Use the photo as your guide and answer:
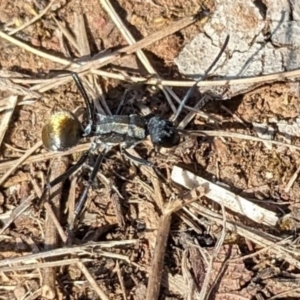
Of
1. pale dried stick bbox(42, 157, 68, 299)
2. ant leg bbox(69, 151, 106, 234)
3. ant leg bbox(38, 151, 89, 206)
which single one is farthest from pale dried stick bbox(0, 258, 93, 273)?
ant leg bbox(38, 151, 89, 206)

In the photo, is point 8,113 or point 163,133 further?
point 8,113

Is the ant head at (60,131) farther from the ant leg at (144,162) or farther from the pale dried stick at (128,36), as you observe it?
the pale dried stick at (128,36)

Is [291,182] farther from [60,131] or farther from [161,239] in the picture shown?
[60,131]

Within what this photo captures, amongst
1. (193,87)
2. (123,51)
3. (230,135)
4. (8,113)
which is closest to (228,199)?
(230,135)

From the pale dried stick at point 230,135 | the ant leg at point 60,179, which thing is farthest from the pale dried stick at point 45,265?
the pale dried stick at point 230,135

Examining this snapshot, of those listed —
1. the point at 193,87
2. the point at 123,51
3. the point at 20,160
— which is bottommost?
the point at 20,160

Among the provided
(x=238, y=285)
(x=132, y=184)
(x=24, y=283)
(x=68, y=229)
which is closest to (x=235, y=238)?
(x=238, y=285)

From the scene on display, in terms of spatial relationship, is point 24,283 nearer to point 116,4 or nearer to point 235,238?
point 235,238
